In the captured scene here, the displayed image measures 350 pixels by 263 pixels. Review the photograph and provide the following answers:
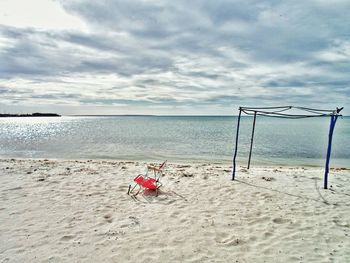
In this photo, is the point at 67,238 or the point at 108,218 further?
the point at 108,218

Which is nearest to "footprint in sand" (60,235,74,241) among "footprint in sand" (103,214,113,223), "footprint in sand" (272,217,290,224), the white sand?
the white sand

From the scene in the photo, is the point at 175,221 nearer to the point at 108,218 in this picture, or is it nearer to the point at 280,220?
the point at 108,218

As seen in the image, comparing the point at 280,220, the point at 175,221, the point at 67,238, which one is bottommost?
the point at 67,238

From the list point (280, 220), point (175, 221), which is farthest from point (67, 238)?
point (280, 220)

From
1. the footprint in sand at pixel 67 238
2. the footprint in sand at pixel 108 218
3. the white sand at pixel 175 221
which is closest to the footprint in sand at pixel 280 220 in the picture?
the white sand at pixel 175 221

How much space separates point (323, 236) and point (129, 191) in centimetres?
475

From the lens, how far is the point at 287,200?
20.6ft

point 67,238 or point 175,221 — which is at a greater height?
point 175,221

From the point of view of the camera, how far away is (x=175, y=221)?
4.98 meters

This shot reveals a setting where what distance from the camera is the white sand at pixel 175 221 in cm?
385

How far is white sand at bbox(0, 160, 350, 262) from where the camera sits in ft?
12.6

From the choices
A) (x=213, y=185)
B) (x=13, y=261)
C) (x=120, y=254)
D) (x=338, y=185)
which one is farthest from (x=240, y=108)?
(x=13, y=261)

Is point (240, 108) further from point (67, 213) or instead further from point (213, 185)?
point (67, 213)

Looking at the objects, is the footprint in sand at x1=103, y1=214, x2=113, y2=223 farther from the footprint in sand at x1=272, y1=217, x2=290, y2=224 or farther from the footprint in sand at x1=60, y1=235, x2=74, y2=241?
the footprint in sand at x1=272, y1=217, x2=290, y2=224
